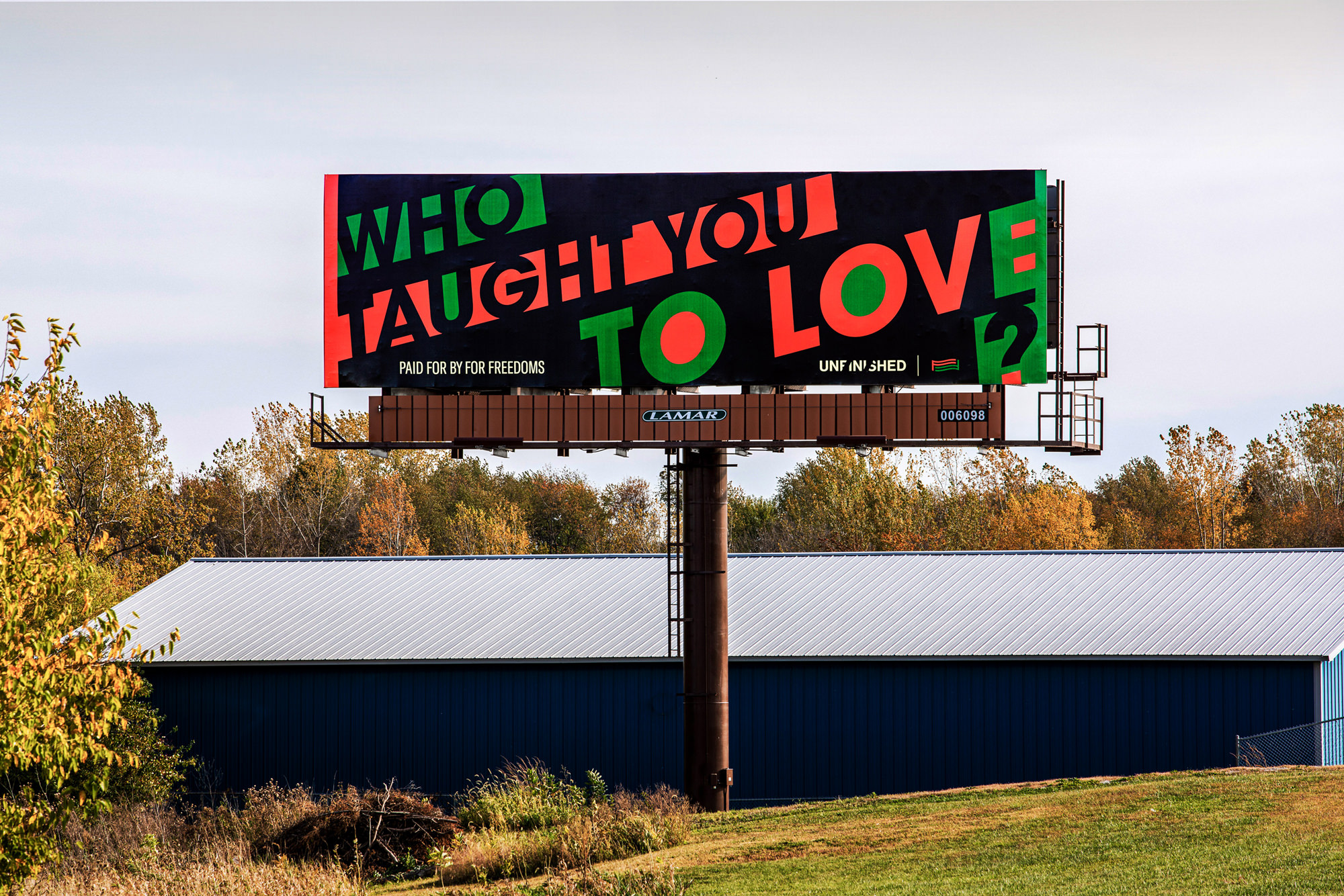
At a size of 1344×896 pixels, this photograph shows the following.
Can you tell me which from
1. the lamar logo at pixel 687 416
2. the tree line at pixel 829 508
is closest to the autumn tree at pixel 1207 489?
the tree line at pixel 829 508

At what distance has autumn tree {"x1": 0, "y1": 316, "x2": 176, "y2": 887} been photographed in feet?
39.5

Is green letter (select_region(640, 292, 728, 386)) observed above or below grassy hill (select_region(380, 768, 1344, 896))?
above

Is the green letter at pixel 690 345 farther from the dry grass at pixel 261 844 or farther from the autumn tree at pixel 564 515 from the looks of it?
the autumn tree at pixel 564 515

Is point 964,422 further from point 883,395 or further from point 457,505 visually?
point 457,505

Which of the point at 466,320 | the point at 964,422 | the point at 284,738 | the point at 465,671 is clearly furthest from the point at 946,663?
the point at 284,738

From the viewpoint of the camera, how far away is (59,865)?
1942 cm

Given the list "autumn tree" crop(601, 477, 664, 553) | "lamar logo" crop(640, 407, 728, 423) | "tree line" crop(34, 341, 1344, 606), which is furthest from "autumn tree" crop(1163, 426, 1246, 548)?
"lamar logo" crop(640, 407, 728, 423)

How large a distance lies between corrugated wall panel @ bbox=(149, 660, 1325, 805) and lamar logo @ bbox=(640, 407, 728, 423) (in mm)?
7994

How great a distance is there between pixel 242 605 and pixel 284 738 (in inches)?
178

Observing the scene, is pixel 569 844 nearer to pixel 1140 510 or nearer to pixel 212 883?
pixel 212 883

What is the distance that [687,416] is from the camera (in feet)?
77.2

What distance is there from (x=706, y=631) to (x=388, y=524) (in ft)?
157

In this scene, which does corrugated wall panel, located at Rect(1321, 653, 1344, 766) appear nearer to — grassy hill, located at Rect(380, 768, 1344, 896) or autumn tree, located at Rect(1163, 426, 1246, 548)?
grassy hill, located at Rect(380, 768, 1344, 896)

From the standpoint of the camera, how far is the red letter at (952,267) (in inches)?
916
